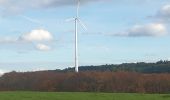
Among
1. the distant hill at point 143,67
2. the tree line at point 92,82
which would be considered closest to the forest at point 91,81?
the tree line at point 92,82

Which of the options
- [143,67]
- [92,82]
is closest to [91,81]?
[92,82]

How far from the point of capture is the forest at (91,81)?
84188mm

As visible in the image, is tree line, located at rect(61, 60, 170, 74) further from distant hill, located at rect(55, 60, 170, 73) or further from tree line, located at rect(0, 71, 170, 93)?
tree line, located at rect(0, 71, 170, 93)

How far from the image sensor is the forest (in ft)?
276

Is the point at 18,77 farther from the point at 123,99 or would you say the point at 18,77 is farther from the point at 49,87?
the point at 123,99

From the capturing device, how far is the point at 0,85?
10644cm

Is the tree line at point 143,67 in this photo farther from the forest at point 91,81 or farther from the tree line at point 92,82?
the tree line at point 92,82

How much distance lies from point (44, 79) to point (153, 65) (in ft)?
135

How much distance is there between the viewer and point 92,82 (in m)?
91.1

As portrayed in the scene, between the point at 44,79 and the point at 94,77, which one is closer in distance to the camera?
the point at 94,77

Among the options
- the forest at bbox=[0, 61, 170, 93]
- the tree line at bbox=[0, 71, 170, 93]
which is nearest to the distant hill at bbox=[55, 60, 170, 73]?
the forest at bbox=[0, 61, 170, 93]

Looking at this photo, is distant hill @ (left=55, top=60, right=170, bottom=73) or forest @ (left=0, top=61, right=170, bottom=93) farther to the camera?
distant hill @ (left=55, top=60, right=170, bottom=73)

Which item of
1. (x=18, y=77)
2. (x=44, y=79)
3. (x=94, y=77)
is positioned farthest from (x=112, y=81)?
(x=18, y=77)

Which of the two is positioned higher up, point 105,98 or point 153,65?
point 153,65
